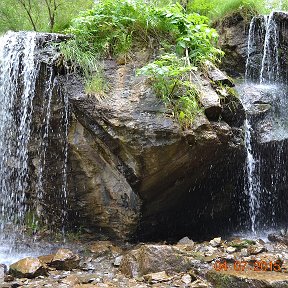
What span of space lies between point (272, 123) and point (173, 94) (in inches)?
115

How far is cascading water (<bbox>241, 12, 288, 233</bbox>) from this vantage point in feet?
24.7

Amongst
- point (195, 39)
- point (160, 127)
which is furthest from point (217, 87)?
point (160, 127)

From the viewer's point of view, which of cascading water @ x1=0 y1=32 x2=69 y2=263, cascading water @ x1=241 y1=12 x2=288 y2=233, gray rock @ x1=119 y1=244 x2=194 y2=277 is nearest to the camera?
gray rock @ x1=119 y1=244 x2=194 y2=277

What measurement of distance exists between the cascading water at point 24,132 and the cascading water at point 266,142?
3.76 meters

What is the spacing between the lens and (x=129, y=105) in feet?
18.9

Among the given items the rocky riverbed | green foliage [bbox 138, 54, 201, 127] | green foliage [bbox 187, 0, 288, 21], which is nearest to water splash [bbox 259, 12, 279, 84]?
green foliage [bbox 187, 0, 288, 21]

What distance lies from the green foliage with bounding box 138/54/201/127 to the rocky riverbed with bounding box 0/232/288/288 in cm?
195

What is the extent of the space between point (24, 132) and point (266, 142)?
4689mm

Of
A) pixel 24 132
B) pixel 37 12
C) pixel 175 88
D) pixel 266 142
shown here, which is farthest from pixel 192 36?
pixel 37 12

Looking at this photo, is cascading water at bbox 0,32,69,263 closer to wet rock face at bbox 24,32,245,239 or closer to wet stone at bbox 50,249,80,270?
wet rock face at bbox 24,32,245,239

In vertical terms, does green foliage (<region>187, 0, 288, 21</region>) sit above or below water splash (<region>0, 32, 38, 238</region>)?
above

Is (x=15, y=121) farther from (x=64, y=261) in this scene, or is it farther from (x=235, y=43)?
(x=235, y=43)

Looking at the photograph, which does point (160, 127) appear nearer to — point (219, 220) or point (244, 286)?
point (244, 286)
